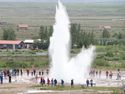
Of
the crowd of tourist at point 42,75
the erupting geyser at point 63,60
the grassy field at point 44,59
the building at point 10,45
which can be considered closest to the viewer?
the crowd of tourist at point 42,75

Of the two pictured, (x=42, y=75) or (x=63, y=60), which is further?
(x=42, y=75)

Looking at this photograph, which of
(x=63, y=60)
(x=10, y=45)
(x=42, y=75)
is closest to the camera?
(x=63, y=60)

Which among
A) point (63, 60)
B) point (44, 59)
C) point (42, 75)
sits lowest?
point (42, 75)

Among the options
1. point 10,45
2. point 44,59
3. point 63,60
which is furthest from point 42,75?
point 10,45

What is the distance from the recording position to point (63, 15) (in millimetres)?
46781

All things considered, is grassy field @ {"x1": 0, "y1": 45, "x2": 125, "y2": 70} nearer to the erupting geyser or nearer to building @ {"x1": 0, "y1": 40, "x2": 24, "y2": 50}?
the erupting geyser

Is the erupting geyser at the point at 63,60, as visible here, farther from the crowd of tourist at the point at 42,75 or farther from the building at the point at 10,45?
the building at the point at 10,45

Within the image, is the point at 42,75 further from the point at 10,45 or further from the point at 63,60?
the point at 10,45

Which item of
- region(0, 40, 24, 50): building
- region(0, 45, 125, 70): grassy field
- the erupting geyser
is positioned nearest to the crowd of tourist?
the erupting geyser

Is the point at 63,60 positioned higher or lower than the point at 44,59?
higher

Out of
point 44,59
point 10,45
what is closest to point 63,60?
point 44,59

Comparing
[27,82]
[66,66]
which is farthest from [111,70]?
[27,82]

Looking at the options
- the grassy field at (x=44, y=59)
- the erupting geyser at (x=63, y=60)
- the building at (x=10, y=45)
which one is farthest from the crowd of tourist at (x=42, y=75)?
the building at (x=10, y=45)

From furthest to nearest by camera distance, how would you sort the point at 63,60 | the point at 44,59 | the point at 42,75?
1. the point at 44,59
2. the point at 42,75
3. the point at 63,60
